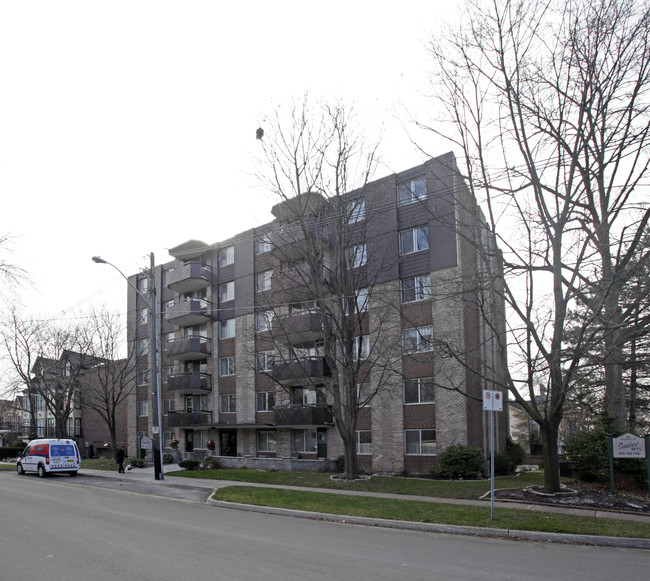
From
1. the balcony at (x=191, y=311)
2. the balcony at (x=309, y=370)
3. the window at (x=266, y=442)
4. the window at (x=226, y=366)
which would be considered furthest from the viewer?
the balcony at (x=191, y=311)

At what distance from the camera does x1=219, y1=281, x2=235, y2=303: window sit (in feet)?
117

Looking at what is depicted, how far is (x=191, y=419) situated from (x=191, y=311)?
22.0ft

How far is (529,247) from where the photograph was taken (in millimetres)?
15555

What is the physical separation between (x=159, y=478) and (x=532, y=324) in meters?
16.2

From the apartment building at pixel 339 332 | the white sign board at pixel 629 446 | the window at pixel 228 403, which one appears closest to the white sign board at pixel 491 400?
the apartment building at pixel 339 332

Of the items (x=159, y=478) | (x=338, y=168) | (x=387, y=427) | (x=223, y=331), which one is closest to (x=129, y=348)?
(x=223, y=331)

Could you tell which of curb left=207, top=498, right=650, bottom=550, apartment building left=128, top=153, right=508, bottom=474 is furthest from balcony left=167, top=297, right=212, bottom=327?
curb left=207, top=498, right=650, bottom=550

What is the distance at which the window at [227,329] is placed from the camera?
1401 inches

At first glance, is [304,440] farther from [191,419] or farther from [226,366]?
[191,419]

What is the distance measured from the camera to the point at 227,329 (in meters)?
35.9

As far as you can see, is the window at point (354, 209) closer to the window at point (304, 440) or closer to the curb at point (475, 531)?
the curb at point (475, 531)

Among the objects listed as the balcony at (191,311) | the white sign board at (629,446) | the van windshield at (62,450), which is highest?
the balcony at (191,311)

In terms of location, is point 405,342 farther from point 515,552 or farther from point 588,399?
point 515,552

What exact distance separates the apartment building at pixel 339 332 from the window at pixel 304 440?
73mm
